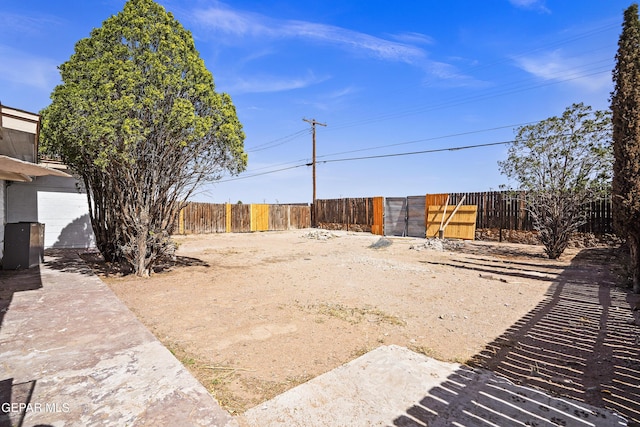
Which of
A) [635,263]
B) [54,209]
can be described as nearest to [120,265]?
[54,209]

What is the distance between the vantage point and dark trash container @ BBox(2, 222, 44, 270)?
6.37 meters

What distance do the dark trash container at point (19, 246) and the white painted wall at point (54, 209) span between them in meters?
3.53

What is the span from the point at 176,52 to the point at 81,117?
221cm

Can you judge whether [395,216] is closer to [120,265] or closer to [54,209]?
[120,265]

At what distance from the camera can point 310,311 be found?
462 centimetres

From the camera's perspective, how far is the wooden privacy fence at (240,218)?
19.2 metres

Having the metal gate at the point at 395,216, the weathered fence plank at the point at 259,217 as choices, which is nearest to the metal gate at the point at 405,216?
the metal gate at the point at 395,216

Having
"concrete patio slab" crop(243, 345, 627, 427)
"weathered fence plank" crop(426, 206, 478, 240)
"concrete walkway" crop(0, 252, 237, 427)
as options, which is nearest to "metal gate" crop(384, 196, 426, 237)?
"weathered fence plank" crop(426, 206, 478, 240)

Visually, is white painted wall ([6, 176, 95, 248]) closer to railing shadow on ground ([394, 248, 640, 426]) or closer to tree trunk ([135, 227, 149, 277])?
tree trunk ([135, 227, 149, 277])

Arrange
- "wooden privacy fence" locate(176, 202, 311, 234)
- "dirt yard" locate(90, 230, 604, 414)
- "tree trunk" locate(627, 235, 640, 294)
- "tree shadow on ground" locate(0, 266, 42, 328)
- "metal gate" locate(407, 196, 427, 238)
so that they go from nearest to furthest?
"dirt yard" locate(90, 230, 604, 414)
"tree shadow on ground" locate(0, 266, 42, 328)
"tree trunk" locate(627, 235, 640, 294)
"metal gate" locate(407, 196, 427, 238)
"wooden privacy fence" locate(176, 202, 311, 234)

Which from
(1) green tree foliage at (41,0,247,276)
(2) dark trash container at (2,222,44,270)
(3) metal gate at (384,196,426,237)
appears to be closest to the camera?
(1) green tree foliage at (41,0,247,276)

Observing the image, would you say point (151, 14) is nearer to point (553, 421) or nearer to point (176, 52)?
point (176, 52)

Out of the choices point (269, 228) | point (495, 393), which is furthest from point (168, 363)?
point (269, 228)

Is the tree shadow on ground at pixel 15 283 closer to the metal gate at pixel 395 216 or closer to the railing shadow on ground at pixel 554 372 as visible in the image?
the railing shadow on ground at pixel 554 372
